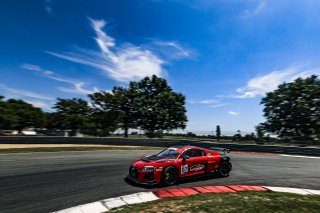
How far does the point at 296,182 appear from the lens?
10336 mm

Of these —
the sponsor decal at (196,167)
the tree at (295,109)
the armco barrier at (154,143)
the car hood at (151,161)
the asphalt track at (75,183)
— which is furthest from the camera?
the tree at (295,109)

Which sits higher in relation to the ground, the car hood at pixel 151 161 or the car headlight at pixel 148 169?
the car hood at pixel 151 161

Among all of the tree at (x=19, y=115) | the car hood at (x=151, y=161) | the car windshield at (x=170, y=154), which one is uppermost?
the tree at (x=19, y=115)

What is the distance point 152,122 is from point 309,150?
75.7 ft

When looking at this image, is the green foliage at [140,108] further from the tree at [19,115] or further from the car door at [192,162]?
the car door at [192,162]

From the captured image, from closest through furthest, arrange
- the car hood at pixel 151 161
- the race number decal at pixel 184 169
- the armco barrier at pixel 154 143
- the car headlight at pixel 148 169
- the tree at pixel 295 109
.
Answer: the car headlight at pixel 148 169 → the car hood at pixel 151 161 → the race number decal at pixel 184 169 → the armco barrier at pixel 154 143 → the tree at pixel 295 109

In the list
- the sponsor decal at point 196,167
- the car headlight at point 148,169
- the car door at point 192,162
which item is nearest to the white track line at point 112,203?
the car headlight at point 148,169

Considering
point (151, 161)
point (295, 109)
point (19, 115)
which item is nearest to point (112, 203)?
point (151, 161)

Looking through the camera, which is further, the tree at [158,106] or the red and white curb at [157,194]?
the tree at [158,106]

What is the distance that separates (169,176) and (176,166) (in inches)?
17.7

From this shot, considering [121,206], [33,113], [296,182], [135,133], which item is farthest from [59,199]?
[33,113]

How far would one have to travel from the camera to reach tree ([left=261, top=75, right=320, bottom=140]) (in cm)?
3328

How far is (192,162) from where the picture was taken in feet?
32.0

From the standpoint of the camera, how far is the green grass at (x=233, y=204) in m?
6.26
